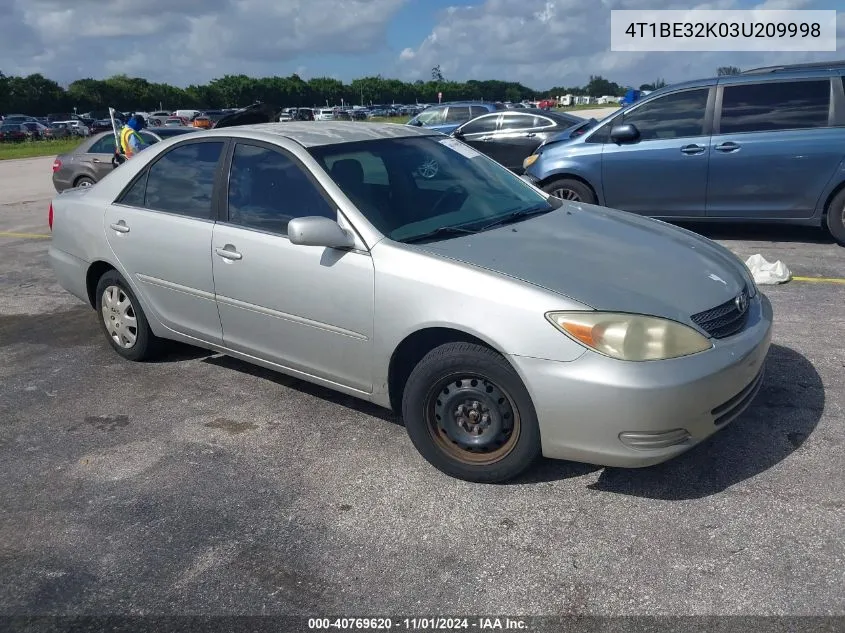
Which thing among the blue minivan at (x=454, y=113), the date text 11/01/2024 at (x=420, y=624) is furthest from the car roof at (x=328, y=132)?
the blue minivan at (x=454, y=113)

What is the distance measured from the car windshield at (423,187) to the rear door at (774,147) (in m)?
3.85

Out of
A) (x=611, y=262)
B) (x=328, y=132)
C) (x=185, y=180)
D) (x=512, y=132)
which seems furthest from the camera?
(x=512, y=132)

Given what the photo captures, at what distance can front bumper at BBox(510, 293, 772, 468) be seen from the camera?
9.13 feet

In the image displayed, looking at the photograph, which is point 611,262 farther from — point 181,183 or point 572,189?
point 572,189

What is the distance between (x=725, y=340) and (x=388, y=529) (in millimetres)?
1610

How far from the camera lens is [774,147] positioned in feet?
23.5

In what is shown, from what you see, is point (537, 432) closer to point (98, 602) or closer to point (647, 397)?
point (647, 397)

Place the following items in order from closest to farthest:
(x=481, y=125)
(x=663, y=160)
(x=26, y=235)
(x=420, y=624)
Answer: (x=420, y=624) → (x=663, y=160) → (x=26, y=235) → (x=481, y=125)

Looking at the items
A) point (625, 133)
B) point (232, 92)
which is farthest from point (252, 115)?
point (232, 92)

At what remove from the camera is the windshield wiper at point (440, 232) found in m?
3.45

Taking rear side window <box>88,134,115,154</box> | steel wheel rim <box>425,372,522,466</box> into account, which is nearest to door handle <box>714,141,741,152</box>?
steel wheel rim <box>425,372,522,466</box>

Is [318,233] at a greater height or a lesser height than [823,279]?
greater

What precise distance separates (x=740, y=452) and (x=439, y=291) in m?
1.61

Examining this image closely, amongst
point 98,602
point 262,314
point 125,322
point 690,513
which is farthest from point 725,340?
point 125,322
